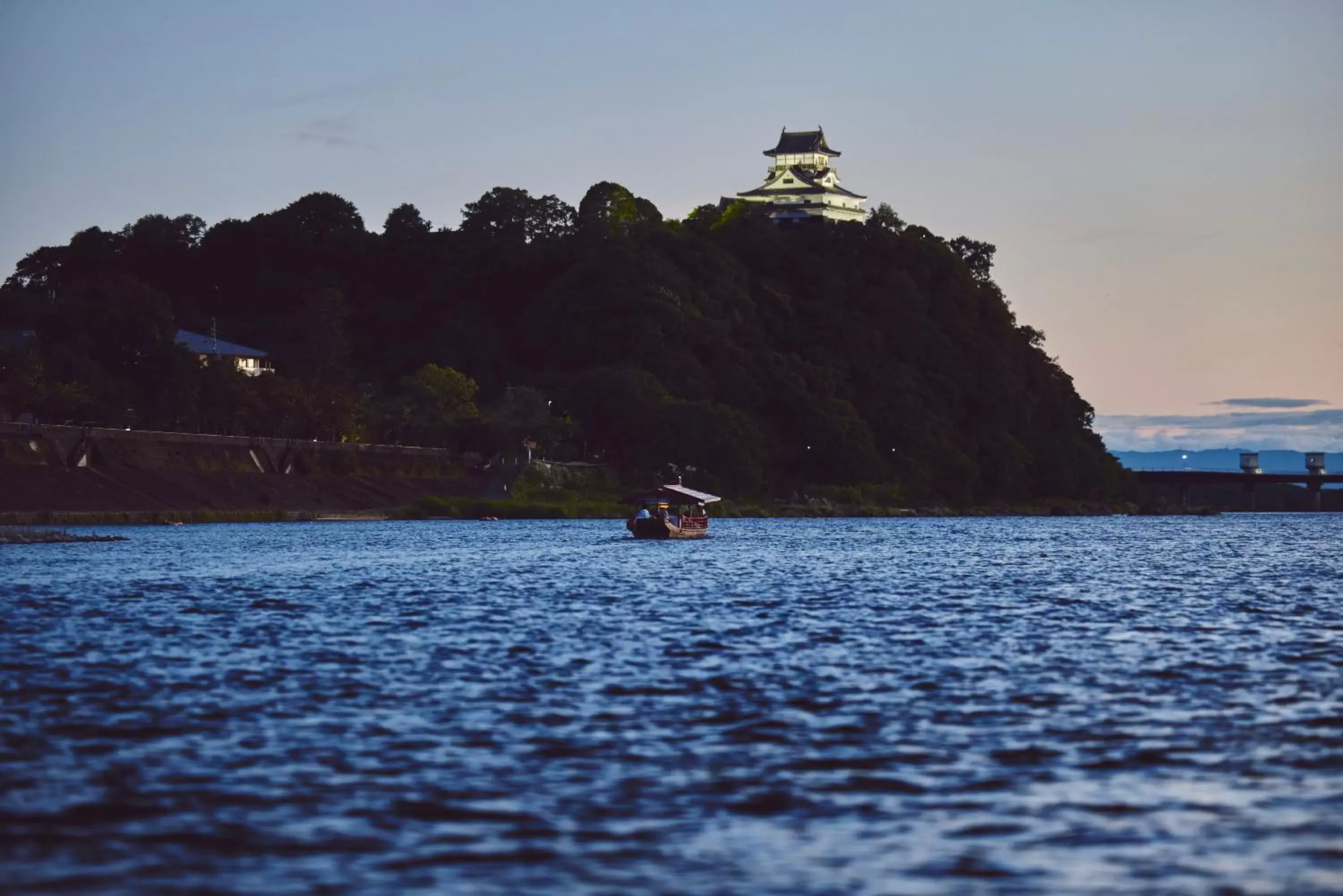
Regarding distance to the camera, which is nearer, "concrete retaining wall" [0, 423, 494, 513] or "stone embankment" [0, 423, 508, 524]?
"stone embankment" [0, 423, 508, 524]

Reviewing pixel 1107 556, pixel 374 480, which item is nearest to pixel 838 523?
pixel 374 480

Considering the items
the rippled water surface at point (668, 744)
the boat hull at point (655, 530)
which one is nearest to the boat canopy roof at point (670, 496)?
the boat hull at point (655, 530)

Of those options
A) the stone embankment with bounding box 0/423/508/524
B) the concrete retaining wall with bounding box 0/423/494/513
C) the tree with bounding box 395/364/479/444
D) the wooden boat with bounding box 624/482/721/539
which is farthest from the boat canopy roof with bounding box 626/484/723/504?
the tree with bounding box 395/364/479/444

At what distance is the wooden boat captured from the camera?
371 ft

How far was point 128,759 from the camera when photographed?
22219mm

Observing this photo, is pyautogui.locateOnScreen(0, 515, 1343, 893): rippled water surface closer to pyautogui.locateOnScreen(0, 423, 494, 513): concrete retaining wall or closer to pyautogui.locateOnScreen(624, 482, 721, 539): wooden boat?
pyautogui.locateOnScreen(624, 482, 721, 539): wooden boat

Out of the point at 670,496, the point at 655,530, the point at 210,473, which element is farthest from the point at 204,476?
the point at 655,530

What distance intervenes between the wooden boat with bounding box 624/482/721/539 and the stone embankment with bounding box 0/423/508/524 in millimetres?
41152

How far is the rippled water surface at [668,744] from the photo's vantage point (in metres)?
16.2

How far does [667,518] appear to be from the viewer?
11350 centimetres

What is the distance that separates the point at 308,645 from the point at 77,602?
16.9 meters

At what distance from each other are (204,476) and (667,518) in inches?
2090

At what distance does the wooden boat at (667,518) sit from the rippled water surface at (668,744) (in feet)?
188

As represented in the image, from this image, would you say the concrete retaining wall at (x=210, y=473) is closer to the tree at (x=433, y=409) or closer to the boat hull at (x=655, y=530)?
the tree at (x=433, y=409)
